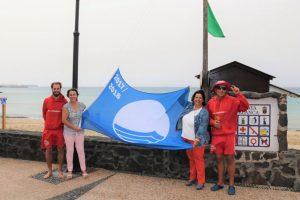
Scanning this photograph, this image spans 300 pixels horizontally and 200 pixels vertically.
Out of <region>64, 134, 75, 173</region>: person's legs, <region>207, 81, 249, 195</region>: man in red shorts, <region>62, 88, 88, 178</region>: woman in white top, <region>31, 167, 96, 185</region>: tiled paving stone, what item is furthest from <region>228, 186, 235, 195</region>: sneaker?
<region>64, 134, 75, 173</region>: person's legs

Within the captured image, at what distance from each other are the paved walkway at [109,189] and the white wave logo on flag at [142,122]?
Result: 2.66 feet

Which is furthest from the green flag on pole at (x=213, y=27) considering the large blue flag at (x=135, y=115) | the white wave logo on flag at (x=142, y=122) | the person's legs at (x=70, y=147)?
the person's legs at (x=70, y=147)

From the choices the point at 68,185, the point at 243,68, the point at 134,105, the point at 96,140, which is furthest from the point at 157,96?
the point at 243,68

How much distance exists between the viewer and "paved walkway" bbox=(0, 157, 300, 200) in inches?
225

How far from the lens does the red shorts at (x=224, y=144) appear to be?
5867 mm

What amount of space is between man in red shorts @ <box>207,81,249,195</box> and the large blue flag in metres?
0.78

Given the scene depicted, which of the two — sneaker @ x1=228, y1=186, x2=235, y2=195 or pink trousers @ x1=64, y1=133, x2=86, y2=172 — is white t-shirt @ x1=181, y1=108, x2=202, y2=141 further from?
pink trousers @ x1=64, y1=133, x2=86, y2=172

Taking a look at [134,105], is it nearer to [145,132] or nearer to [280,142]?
[145,132]

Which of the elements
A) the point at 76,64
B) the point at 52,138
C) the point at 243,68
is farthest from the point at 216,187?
the point at 243,68

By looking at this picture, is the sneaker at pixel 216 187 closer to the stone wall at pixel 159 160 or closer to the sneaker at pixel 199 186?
the sneaker at pixel 199 186

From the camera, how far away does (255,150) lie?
649 centimetres

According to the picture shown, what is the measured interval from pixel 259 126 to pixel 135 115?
91.5 inches

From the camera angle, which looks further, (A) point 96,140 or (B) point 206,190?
(A) point 96,140

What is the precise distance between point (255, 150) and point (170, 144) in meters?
1.57
